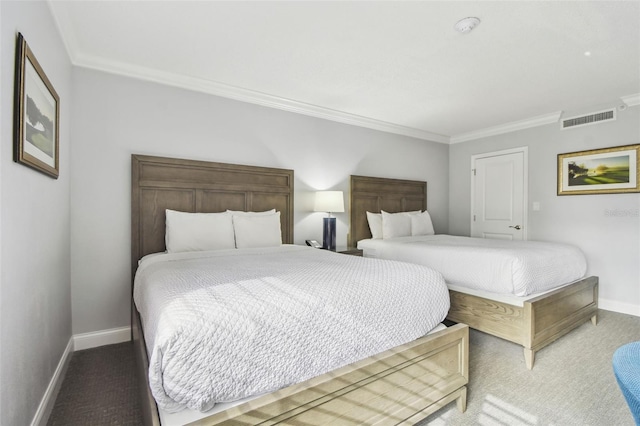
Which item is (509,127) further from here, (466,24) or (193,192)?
(193,192)

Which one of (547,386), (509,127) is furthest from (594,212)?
(547,386)

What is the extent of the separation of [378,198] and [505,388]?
2821mm

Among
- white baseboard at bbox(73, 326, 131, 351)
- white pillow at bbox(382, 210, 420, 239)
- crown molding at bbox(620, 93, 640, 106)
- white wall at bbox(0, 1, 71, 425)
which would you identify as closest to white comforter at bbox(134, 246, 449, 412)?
white wall at bbox(0, 1, 71, 425)

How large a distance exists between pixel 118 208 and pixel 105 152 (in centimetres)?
50

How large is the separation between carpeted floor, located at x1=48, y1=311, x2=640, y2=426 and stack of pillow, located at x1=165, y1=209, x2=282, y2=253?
1008 millimetres

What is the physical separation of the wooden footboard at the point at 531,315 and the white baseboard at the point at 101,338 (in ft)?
9.83

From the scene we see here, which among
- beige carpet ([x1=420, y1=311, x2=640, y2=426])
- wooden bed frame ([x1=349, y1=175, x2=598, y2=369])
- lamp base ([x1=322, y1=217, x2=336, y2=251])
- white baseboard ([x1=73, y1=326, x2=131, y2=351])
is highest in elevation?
lamp base ([x1=322, y1=217, x2=336, y2=251])

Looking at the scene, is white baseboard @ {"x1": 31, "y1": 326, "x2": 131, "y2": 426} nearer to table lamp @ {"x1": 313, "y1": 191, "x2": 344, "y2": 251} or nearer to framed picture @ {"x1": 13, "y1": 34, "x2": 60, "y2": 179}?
framed picture @ {"x1": 13, "y1": 34, "x2": 60, "y2": 179}

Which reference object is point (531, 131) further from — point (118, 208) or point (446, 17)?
point (118, 208)

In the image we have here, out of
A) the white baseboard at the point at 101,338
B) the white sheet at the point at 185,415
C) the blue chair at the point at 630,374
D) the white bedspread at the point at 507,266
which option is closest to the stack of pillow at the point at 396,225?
the white bedspread at the point at 507,266

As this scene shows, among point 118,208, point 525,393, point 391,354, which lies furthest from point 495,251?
point 118,208

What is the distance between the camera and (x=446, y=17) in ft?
6.77

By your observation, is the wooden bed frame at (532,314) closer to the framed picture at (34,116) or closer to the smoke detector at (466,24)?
the smoke detector at (466,24)

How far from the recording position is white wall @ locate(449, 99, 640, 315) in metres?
3.50
